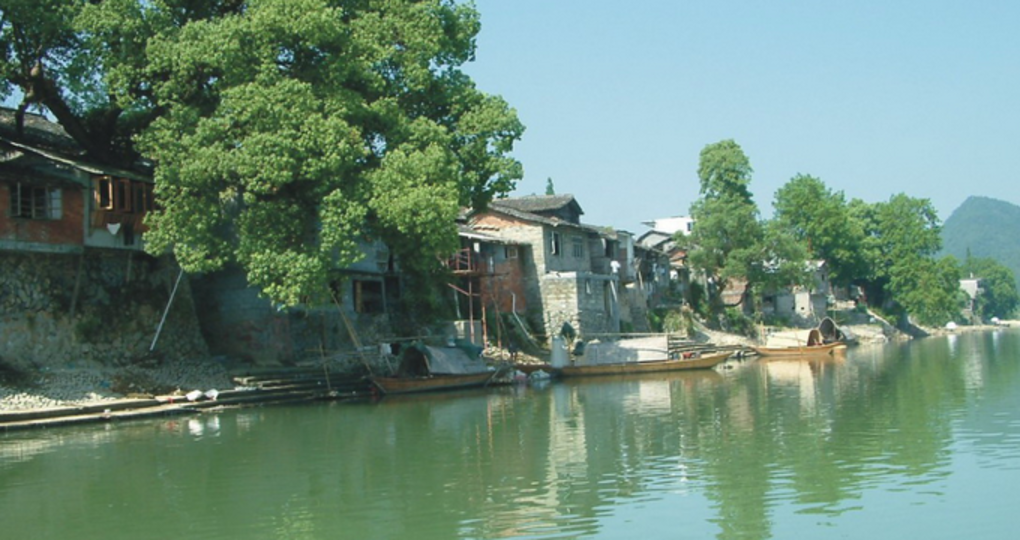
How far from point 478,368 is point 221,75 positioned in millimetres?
11373

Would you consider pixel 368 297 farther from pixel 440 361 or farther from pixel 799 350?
pixel 799 350

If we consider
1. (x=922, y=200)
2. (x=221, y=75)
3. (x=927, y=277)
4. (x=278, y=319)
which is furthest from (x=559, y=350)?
(x=922, y=200)

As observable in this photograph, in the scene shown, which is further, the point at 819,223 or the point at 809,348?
the point at 819,223

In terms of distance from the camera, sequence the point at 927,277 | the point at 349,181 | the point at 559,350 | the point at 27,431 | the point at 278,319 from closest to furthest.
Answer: the point at 27,431, the point at 349,181, the point at 278,319, the point at 559,350, the point at 927,277

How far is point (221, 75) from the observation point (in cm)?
2412

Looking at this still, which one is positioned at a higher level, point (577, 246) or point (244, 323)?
point (577, 246)

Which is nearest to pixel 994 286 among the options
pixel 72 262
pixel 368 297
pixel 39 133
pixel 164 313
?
pixel 368 297

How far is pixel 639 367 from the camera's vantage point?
34.9 m

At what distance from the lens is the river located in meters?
11.3

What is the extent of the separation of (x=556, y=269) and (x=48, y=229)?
74.8ft

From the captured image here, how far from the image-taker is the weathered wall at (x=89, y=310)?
77.2ft

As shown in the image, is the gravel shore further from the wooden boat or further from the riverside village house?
the wooden boat

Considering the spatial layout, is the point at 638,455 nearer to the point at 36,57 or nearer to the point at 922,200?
the point at 36,57

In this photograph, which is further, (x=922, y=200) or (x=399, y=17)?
(x=922, y=200)
